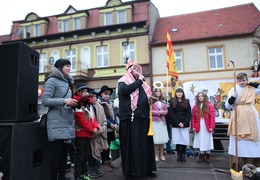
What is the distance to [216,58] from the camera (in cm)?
1565

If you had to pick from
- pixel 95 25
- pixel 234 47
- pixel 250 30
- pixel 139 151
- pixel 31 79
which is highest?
pixel 95 25

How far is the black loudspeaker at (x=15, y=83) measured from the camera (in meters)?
2.46

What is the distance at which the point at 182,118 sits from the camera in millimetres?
4812

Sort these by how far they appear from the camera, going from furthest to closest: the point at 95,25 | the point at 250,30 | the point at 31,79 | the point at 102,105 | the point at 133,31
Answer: the point at 95,25 → the point at 133,31 → the point at 250,30 → the point at 102,105 → the point at 31,79

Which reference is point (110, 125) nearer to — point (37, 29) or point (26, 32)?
point (37, 29)

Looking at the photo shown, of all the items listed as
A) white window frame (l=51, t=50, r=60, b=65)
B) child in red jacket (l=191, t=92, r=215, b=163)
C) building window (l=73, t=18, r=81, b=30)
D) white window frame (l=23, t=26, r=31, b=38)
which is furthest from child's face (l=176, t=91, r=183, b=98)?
white window frame (l=23, t=26, r=31, b=38)

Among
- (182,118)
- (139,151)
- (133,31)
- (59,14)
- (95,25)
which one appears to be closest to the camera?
(139,151)

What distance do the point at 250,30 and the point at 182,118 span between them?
43.9 ft

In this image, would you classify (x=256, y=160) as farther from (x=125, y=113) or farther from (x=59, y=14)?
(x=59, y=14)

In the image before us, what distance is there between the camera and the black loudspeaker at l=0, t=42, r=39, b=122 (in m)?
2.46

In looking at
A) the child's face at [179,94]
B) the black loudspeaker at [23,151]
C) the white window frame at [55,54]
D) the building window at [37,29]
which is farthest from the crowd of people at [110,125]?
the building window at [37,29]

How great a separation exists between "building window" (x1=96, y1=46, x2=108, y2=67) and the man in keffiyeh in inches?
574

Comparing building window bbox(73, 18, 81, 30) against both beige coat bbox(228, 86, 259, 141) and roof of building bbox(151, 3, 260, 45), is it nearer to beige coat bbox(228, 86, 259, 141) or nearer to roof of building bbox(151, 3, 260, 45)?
roof of building bbox(151, 3, 260, 45)

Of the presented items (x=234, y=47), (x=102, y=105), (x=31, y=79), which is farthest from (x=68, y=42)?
(x=31, y=79)
